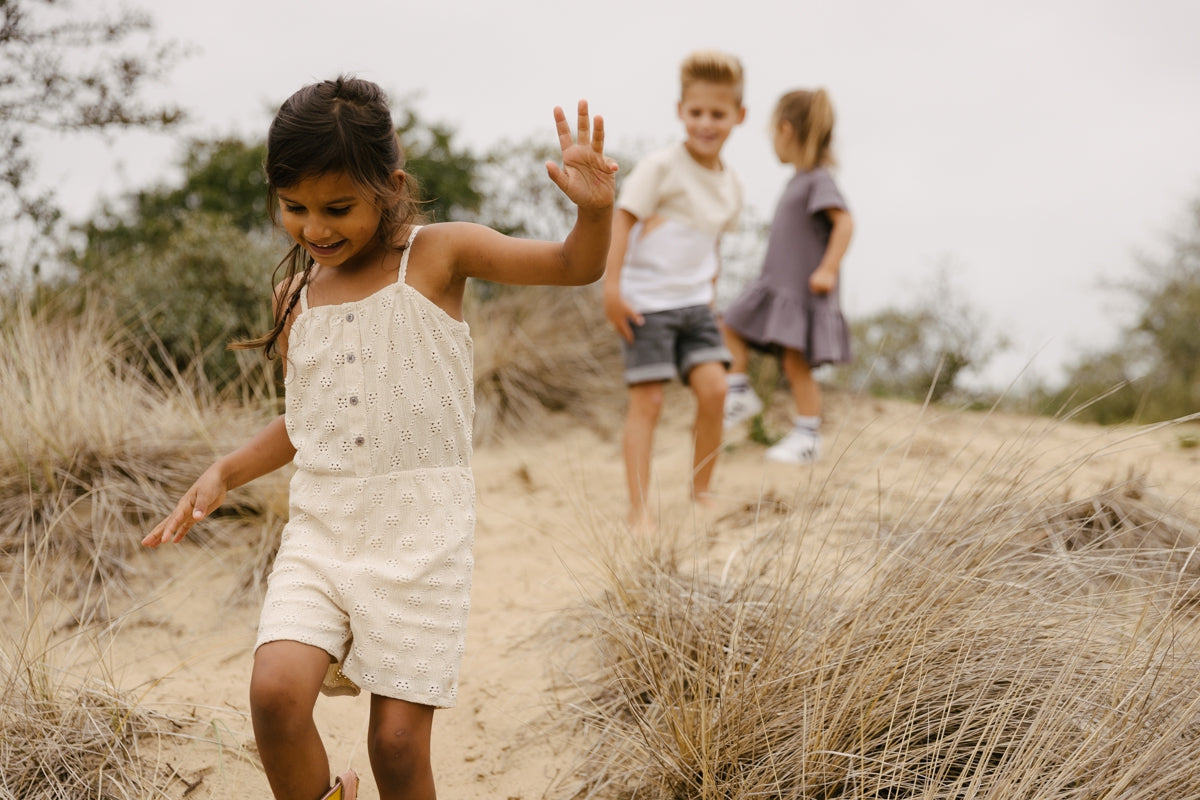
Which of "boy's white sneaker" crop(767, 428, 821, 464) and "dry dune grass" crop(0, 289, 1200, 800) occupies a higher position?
"dry dune grass" crop(0, 289, 1200, 800)

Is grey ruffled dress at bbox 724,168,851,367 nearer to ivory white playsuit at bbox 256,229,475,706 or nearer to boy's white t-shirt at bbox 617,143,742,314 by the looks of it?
boy's white t-shirt at bbox 617,143,742,314

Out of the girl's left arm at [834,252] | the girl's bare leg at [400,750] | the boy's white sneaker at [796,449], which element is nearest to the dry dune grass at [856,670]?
the girl's bare leg at [400,750]

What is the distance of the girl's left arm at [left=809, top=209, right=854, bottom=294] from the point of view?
15.8 ft

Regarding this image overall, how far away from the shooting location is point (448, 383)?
213 cm

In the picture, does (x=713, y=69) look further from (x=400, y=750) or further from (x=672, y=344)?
(x=400, y=750)

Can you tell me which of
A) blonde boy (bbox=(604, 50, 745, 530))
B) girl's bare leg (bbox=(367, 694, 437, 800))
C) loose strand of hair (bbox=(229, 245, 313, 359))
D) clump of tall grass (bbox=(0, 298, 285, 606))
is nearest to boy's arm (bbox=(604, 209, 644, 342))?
blonde boy (bbox=(604, 50, 745, 530))

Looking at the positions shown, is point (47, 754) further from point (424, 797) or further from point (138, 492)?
point (138, 492)

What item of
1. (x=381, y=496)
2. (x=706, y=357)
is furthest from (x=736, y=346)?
(x=381, y=496)

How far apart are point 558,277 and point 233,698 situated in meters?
1.66

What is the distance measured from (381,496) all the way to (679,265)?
248cm

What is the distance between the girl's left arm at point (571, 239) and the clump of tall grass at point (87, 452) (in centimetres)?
187

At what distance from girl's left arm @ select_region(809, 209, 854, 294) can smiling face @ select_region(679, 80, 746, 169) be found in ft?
2.80

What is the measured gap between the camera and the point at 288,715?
72.5 inches

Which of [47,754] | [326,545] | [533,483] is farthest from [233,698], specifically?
[533,483]
